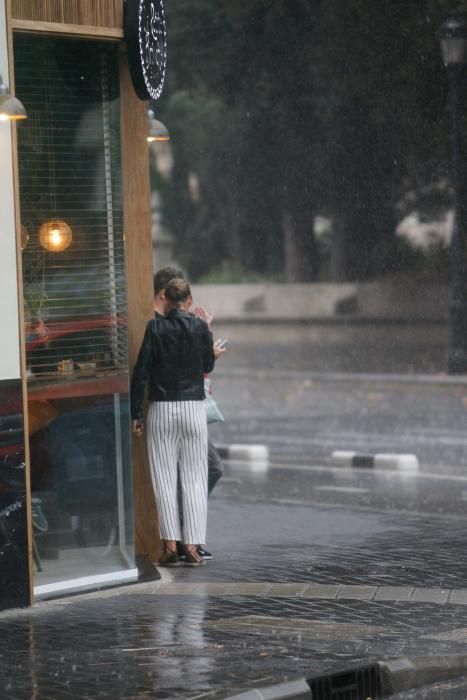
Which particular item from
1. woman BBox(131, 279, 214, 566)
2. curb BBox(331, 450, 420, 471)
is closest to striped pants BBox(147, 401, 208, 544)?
woman BBox(131, 279, 214, 566)

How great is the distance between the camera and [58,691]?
7074 millimetres

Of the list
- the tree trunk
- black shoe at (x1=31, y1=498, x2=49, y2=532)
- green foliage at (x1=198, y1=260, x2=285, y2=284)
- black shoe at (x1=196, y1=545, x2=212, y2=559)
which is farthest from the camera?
green foliage at (x1=198, y1=260, x2=285, y2=284)

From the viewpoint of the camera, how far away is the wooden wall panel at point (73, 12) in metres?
9.49

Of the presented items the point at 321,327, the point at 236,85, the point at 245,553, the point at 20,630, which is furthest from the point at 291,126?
the point at 20,630

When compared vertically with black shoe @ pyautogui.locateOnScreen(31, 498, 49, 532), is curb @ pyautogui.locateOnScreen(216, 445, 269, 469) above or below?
below

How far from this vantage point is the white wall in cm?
898

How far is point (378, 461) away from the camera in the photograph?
54.6ft

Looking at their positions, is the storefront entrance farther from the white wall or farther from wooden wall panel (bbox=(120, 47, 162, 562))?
the white wall

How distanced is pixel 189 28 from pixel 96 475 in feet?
89.3

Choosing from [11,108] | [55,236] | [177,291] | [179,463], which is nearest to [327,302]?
[177,291]

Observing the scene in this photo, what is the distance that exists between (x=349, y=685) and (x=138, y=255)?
4.05 meters

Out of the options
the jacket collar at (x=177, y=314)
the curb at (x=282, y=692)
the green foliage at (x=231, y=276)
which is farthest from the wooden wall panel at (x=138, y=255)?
the green foliage at (x=231, y=276)

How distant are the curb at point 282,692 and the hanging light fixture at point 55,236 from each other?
3.74m

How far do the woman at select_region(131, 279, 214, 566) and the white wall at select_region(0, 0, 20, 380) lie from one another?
1469mm
